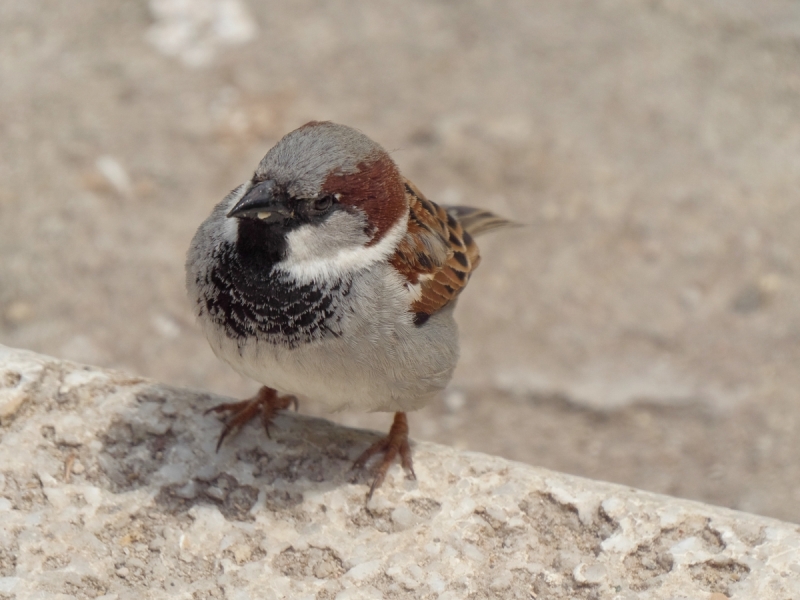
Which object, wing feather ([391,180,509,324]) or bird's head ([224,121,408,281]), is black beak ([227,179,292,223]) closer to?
bird's head ([224,121,408,281])

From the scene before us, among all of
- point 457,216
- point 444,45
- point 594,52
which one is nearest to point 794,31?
point 594,52

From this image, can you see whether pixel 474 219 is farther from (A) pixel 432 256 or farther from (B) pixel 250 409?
(B) pixel 250 409

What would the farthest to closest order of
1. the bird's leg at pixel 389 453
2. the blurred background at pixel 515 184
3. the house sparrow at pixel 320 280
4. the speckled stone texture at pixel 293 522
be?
the blurred background at pixel 515 184 < the bird's leg at pixel 389 453 < the house sparrow at pixel 320 280 < the speckled stone texture at pixel 293 522

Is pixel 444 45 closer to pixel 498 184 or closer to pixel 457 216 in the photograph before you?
pixel 498 184

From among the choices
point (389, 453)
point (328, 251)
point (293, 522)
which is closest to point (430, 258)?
point (328, 251)

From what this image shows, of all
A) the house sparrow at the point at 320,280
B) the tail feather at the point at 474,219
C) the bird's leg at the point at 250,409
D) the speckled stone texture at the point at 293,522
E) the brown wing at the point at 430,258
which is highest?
the tail feather at the point at 474,219

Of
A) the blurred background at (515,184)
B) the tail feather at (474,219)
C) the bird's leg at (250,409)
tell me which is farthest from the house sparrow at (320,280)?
the blurred background at (515,184)

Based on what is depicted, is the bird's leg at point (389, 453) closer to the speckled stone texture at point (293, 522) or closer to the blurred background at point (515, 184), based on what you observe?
the speckled stone texture at point (293, 522)
